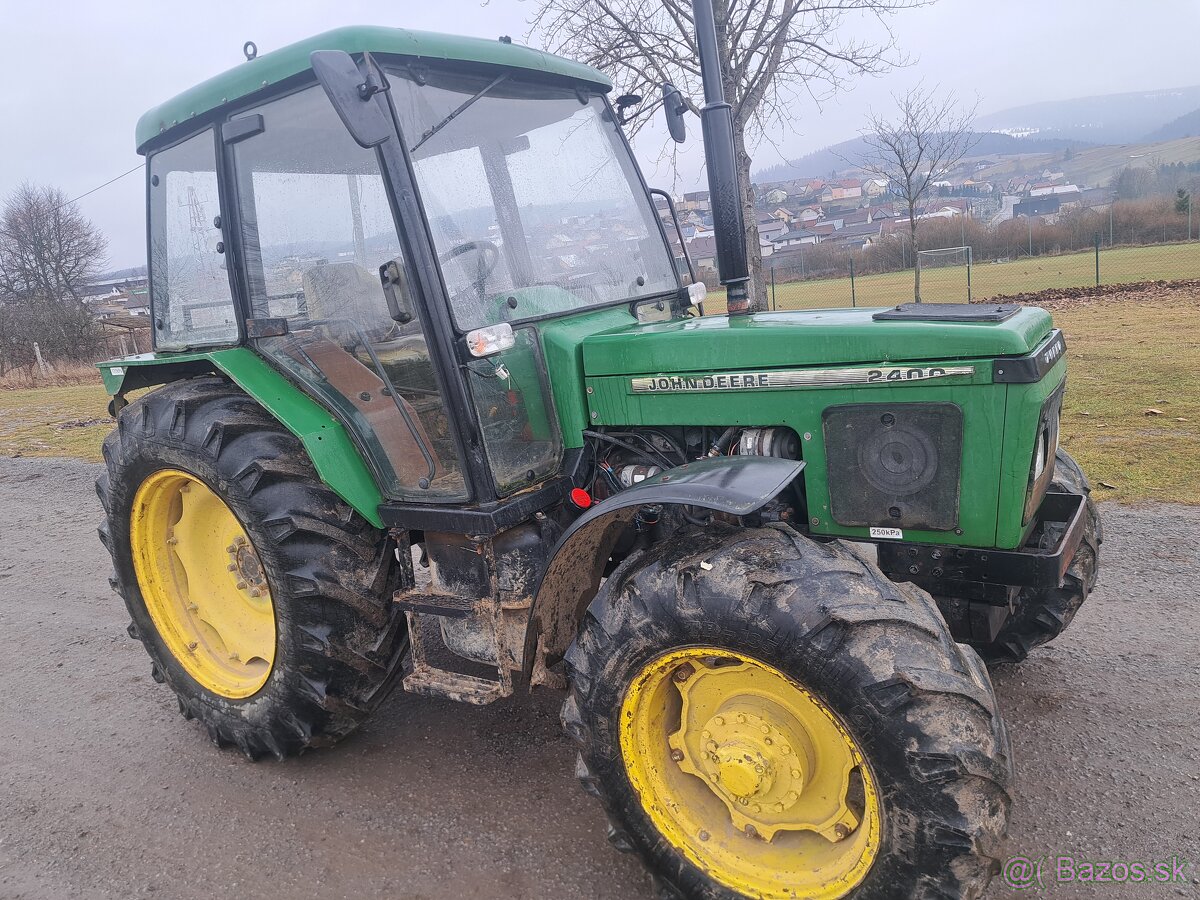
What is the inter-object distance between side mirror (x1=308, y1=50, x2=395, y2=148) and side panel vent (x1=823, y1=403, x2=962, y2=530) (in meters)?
1.68

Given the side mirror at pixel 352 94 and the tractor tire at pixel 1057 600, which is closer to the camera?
the side mirror at pixel 352 94

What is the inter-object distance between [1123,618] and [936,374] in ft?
7.62

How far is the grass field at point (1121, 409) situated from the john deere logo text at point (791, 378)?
3843mm

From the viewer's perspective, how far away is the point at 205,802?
11.0 ft

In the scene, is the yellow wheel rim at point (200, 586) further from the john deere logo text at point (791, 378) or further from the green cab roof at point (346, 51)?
the john deere logo text at point (791, 378)

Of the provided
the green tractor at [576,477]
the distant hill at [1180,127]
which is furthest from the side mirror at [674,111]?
the distant hill at [1180,127]

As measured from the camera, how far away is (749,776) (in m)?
2.47

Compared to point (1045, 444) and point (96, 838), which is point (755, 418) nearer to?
point (1045, 444)

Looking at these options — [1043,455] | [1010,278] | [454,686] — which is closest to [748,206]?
[1043,455]

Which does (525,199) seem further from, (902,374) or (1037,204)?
(1037,204)

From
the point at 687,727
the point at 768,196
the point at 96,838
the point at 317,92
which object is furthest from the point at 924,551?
the point at 768,196

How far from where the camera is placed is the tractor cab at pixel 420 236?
2957 mm

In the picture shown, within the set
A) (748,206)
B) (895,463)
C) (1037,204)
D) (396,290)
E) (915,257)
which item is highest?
(396,290)

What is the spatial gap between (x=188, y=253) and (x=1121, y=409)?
7.75 m
